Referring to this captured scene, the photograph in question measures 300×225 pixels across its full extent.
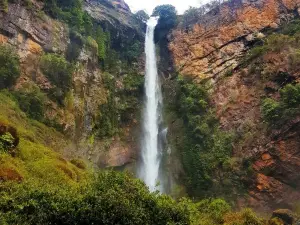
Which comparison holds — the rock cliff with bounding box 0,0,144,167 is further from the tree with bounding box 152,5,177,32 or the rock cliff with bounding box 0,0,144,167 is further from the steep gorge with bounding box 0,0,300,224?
the tree with bounding box 152,5,177,32

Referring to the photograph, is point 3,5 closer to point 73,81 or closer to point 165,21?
point 73,81

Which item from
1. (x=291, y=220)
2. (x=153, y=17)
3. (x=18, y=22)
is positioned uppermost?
(x=153, y=17)

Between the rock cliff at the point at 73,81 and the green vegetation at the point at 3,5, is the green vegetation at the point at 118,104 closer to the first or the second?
the rock cliff at the point at 73,81

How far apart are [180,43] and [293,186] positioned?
18.9 metres

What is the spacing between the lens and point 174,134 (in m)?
28.7

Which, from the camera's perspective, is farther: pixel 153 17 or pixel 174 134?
pixel 153 17

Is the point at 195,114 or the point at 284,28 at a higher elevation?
the point at 284,28

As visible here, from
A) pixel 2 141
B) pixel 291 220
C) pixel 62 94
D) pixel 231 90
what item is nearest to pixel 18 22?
pixel 62 94

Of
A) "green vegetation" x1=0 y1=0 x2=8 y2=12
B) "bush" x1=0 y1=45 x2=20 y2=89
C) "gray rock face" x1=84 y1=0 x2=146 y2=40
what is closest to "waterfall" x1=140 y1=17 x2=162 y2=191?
"gray rock face" x1=84 y1=0 x2=146 y2=40

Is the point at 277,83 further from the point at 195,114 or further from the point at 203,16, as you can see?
the point at 203,16

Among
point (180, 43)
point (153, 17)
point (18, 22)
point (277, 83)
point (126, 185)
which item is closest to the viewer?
point (126, 185)

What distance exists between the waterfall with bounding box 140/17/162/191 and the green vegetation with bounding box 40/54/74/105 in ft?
27.5

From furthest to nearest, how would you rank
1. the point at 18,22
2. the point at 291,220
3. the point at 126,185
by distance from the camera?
the point at 18,22, the point at 291,220, the point at 126,185

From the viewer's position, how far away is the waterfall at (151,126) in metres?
27.3
